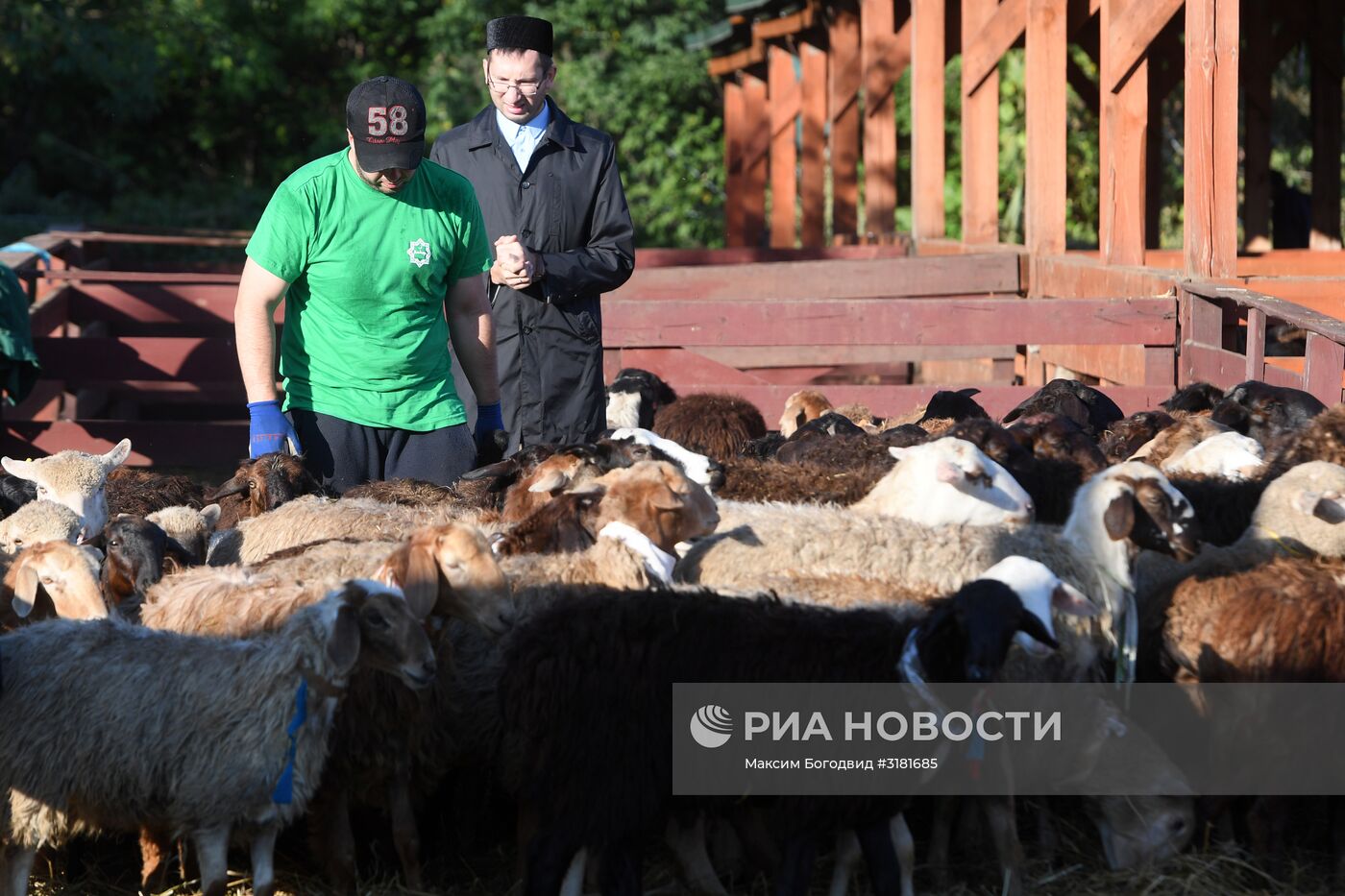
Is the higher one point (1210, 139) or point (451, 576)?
point (1210, 139)

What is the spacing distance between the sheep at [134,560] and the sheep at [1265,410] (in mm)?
4614

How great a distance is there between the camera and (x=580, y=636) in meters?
4.19

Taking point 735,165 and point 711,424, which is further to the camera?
point 735,165

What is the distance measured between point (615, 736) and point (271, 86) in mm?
29781

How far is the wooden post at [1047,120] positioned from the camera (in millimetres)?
12109

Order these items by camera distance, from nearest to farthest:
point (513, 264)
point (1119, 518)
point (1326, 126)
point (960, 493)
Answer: point (1119, 518)
point (960, 493)
point (513, 264)
point (1326, 126)

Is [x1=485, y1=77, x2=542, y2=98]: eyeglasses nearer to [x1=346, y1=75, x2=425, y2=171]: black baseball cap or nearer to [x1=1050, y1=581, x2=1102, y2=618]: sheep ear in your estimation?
[x1=346, y1=75, x2=425, y2=171]: black baseball cap

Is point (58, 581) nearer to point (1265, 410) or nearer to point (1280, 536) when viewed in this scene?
point (1280, 536)

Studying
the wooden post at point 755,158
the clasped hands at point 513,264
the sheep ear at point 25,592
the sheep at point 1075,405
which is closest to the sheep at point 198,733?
the sheep ear at point 25,592

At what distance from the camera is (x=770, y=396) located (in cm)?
920

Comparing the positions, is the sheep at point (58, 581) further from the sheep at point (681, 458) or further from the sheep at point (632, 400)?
the sheep at point (632, 400)

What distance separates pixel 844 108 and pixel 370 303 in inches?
616

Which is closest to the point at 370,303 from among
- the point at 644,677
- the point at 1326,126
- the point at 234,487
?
the point at 234,487

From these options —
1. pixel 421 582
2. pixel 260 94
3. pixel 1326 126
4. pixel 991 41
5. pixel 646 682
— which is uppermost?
pixel 260 94
